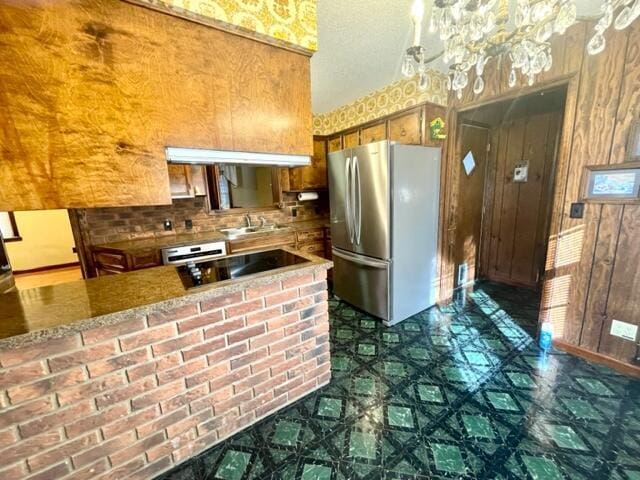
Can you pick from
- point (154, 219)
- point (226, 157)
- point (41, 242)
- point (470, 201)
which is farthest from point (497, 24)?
point (41, 242)

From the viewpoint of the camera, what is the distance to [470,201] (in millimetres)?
3201

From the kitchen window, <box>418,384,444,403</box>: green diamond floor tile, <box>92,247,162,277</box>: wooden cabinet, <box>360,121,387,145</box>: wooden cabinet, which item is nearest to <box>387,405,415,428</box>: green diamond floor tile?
<box>418,384,444,403</box>: green diamond floor tile

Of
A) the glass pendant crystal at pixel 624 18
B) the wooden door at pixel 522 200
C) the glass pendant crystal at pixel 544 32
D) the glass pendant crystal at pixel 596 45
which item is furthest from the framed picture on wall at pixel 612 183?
the wooden door at pixel 522 200

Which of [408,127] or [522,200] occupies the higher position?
[408,127]

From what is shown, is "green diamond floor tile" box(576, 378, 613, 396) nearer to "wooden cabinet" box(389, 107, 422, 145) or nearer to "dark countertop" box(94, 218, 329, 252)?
"wooden cabinet" box(389, 107, 422, 145)

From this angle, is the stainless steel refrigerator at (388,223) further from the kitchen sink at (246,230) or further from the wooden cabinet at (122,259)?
the wooden cabinet at (122,259)

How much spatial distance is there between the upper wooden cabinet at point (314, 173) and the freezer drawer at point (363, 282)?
1.13 metres

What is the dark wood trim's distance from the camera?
989 mm

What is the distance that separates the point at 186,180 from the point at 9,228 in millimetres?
4435

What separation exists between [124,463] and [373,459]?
1192 millimetres

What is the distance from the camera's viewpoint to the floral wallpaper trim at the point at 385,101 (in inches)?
102

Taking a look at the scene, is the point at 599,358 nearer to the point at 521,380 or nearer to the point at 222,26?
the point at 521,380

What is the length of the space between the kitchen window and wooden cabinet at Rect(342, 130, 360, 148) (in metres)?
5.96

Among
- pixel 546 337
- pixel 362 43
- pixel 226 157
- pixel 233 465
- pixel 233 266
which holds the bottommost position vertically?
pixel 233 465
